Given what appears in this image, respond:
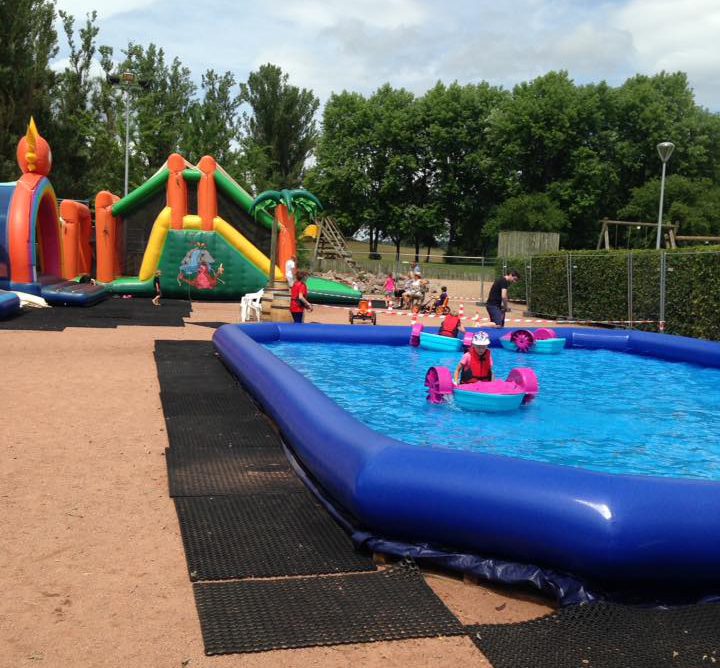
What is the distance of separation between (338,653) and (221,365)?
295 inches

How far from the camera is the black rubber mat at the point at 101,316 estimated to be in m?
14.4

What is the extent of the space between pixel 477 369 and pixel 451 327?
187 inches

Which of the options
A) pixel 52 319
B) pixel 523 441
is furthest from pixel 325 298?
pixel 523 441

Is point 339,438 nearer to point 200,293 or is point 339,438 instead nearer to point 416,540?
point 416,540

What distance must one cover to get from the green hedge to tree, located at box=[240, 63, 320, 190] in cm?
3183

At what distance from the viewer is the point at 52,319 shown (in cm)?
1527

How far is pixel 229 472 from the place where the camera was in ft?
17.7

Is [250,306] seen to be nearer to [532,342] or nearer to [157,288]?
[157,288]

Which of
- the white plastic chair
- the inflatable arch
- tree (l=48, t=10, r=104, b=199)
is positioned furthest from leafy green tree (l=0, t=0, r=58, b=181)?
the white plastic chair

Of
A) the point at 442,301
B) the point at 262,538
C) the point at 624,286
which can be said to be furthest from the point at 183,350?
the point at 624,286

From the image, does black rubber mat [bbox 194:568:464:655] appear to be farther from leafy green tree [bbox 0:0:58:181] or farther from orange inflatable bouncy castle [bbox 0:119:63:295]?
leafy green tree [bbox 0:0:58:181]

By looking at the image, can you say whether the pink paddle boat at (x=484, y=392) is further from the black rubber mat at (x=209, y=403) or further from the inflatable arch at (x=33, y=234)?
the inflatable arch at (x=33, y=234)

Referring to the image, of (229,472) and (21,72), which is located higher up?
(21,72)

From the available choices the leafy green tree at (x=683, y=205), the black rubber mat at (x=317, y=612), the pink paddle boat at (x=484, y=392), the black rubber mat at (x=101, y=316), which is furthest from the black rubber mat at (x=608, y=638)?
the leafy green tree at (x=683, y=205)
